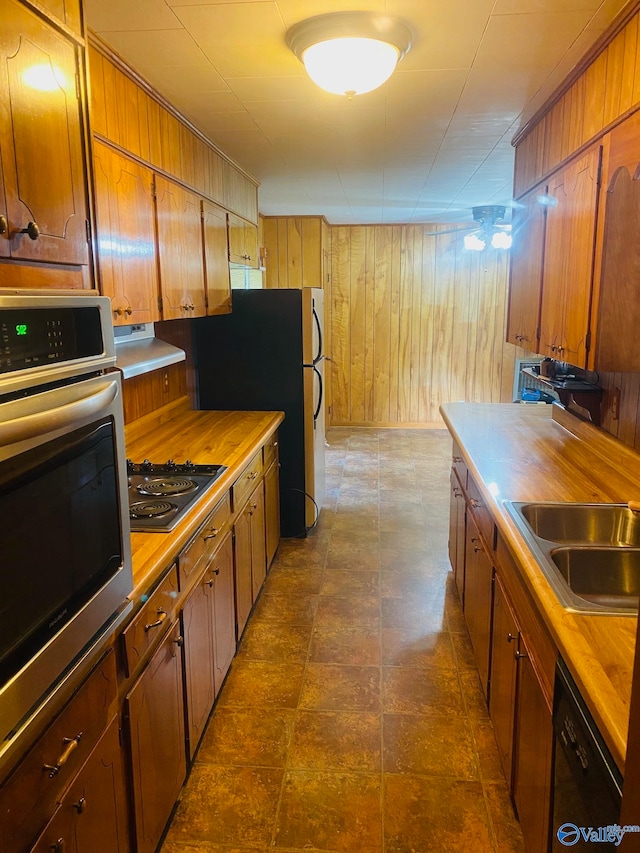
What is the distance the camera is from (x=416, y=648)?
295 centimetres

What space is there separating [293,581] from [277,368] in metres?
1.39

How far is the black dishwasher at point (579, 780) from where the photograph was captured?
3.44 feet

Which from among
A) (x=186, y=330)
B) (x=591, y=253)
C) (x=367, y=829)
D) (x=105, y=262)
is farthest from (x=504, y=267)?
(x=367, y=829)

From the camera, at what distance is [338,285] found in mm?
7527

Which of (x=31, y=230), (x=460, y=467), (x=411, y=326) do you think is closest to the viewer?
(x=31, y=230)

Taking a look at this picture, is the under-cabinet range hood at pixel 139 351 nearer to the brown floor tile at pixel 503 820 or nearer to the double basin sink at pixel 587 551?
the double basin sink at pixel 587 551

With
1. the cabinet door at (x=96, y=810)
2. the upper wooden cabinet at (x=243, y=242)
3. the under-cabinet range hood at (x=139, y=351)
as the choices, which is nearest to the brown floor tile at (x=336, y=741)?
the cabinet door at (x=96, y=810)

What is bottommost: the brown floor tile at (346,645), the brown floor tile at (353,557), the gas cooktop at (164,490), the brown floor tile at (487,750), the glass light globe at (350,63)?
the brown floor tile at (487,750)

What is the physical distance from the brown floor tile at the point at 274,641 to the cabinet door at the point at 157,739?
0.89 metres

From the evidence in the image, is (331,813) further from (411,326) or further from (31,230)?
(411,326)

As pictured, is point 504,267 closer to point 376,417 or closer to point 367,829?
point 376,417

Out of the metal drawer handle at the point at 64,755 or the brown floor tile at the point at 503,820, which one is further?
the brown floor tile at the point at 503,820

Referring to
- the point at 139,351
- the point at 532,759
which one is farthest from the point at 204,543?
the point at 532,759

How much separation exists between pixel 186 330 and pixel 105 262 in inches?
76.1
